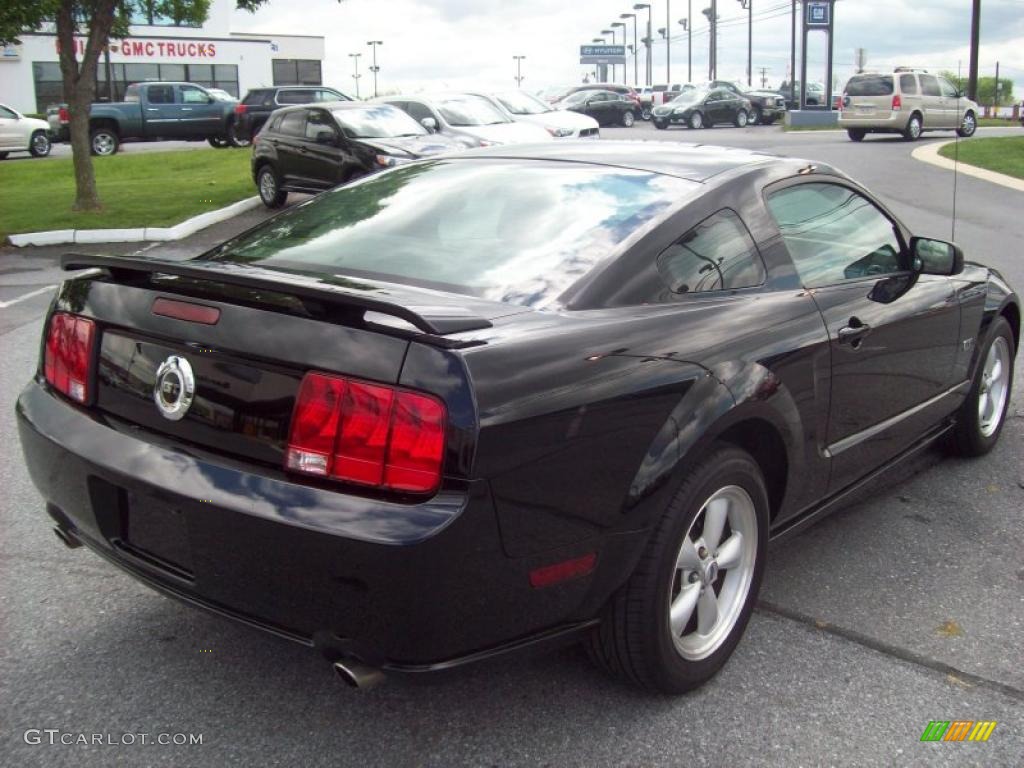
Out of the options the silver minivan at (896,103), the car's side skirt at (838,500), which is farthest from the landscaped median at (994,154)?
the car's side skirt at (838,500)

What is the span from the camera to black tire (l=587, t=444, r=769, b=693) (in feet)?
8.96

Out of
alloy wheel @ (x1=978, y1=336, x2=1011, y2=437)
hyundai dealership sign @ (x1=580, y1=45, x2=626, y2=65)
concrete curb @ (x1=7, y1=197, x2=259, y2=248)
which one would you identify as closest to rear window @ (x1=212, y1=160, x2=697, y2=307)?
alloy wheel @ (x1=978, y1=336, x2=1011, y2=437)

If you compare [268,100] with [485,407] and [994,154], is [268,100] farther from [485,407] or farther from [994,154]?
[485,407]

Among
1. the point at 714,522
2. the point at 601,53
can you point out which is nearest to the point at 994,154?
the point at 714,522

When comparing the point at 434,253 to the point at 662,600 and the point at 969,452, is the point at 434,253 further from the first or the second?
the point at 969,452

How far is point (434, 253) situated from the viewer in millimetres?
3221

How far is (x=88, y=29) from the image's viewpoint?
15.0m

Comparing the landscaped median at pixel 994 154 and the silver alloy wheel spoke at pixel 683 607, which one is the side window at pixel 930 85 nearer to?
the landscaped median at pixel 994 154

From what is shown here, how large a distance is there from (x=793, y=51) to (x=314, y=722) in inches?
2676

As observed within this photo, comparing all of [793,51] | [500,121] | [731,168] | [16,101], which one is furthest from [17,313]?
[793,51]

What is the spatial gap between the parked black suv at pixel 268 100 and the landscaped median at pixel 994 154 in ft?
51.4

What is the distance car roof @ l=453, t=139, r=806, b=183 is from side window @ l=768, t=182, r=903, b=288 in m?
0.13

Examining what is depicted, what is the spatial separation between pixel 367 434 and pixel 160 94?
105ft

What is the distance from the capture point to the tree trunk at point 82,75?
14242 mm
